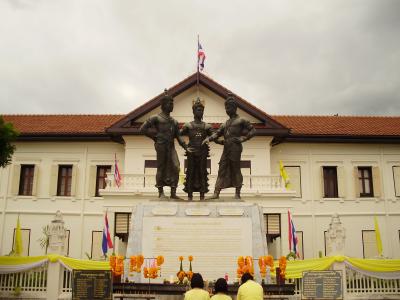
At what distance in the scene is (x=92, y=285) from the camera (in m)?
6.89

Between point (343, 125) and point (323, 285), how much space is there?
18.7 m

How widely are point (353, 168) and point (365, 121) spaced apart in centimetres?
358

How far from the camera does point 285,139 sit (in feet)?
76.3

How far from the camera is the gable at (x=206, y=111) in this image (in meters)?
22.1

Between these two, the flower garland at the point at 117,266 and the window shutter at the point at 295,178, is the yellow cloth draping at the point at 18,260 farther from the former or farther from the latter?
the window shutter at the point at 295,178

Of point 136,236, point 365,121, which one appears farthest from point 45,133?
point 365,121

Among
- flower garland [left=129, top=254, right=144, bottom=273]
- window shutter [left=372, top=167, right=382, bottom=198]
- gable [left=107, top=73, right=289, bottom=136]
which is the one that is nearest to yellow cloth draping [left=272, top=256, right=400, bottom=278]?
flower garland [left=129, top=254, right=144, bottom=273]

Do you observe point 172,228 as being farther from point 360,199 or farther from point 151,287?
point 360,199

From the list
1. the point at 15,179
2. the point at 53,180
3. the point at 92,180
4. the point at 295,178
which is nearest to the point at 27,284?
the point at 92,180

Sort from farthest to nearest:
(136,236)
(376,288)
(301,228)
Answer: (301,228) → (376,288) → (136,236)

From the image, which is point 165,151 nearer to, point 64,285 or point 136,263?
point 136,263

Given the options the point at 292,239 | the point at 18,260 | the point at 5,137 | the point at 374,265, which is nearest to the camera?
the point at 18,260

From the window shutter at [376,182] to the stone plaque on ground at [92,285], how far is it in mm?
19478

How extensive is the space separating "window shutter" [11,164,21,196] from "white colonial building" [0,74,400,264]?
0.18 ft
